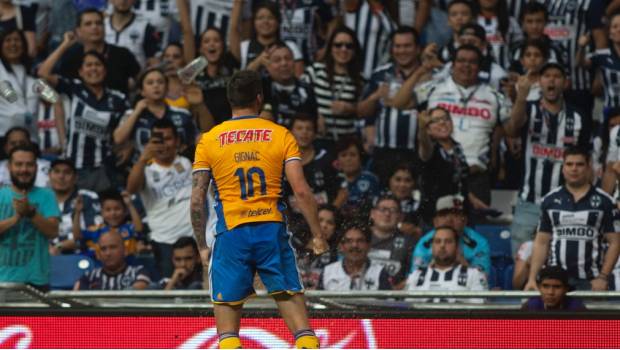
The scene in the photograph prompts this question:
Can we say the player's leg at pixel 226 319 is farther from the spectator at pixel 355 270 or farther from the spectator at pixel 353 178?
the spectator at pixel 353 178

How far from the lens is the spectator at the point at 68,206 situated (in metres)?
13.3

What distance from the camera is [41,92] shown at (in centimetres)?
1405

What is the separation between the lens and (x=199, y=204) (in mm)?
8328

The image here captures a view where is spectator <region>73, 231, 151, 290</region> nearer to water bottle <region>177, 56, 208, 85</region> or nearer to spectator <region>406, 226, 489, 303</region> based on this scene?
water bottle <region>177, 56, 208, 85</region>

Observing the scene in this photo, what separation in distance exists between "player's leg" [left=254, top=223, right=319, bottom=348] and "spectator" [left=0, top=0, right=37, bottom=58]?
755 centimetres

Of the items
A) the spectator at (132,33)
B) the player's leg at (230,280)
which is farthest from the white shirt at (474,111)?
the player's leg at (230,280)

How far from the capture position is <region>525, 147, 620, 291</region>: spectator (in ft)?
38.4

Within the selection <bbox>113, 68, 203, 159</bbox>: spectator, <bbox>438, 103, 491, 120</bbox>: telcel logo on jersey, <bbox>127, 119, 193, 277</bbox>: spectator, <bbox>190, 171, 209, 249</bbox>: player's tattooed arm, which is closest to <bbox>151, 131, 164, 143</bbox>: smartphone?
<bbox>127, 119, 193, 277</bbox>: spectator

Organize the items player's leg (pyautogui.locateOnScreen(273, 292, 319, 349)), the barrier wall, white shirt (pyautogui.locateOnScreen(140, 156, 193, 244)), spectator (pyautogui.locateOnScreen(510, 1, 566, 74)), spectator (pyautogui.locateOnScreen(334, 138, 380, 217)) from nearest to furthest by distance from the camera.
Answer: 1. player's leg (pyautogui.locateOnScreen(273, 292, 319, 349))
2. the barrier wall
3. spectator (pyautogui.locateOnScreen(334, 138, 380, 217))
4. white shirt (pyautogui.locateOnScreen(140, 156, 193, 244))
5. spectator (pyautogui.locateOnScreen(510, 1, 566, 74))

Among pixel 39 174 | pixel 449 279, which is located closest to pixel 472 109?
pixel 449 279

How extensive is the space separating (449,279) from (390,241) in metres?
Result: 0.82

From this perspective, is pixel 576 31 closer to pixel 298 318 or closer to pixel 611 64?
pixel 611 64

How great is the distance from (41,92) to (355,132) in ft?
10.5

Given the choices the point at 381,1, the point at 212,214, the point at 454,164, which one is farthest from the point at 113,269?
the point at 381,1
